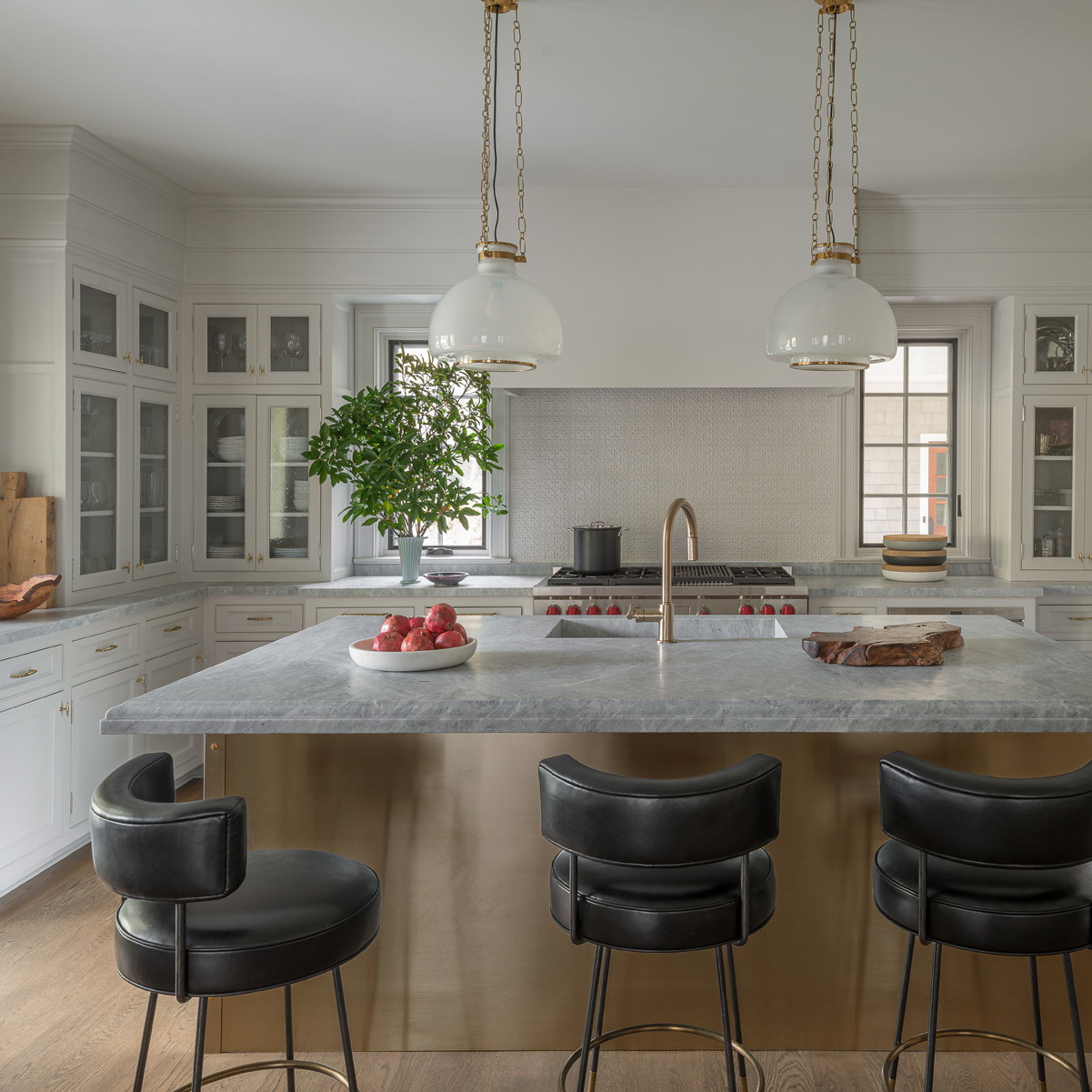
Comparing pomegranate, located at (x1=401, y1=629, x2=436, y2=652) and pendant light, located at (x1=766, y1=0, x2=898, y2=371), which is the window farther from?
pomegranate, located at (x1=401, y1=629, x2=436, y2=652)

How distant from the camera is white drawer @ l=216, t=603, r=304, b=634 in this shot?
4.60m

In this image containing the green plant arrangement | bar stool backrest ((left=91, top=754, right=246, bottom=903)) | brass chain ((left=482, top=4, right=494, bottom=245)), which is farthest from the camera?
the green plant arrangement

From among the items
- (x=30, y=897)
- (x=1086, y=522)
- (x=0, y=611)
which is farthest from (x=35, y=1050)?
(x=1086, y=522)

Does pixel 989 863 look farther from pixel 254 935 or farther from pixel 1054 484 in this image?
pixel 1054 484

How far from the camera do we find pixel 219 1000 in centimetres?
232

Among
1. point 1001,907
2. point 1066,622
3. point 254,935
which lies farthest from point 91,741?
point 1066,622

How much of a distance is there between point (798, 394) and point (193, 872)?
4280 mm

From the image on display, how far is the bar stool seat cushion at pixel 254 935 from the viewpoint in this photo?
154cm

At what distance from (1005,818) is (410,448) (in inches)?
136

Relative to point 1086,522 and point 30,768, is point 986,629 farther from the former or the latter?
point 30,768

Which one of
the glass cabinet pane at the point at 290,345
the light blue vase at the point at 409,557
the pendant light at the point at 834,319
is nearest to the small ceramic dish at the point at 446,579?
the light blue vase at the point at 409,557

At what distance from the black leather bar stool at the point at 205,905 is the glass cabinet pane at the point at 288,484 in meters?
3.13

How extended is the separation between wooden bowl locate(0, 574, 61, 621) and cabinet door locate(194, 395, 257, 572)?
3.81 ft

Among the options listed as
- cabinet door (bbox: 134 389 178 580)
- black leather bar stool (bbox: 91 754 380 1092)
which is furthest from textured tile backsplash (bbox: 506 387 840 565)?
black leather bar stool (bbox: 91 754 380 1092)
